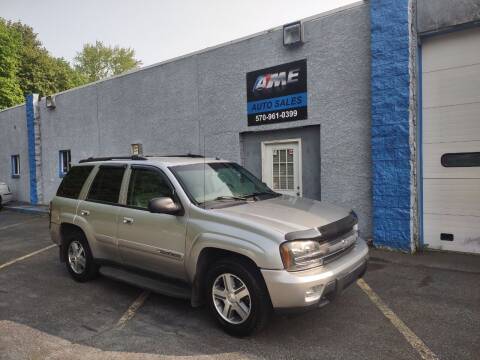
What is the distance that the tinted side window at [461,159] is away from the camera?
6688mm

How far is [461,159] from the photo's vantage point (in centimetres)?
682

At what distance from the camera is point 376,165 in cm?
719

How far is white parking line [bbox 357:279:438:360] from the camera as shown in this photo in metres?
3.39

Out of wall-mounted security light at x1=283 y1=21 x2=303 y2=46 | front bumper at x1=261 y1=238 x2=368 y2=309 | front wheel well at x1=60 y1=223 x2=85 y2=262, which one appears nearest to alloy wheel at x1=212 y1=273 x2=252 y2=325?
front bumper at x1=261 y1=238 x2=368 y2=309

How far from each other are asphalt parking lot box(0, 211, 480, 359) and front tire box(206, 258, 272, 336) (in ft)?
0.58

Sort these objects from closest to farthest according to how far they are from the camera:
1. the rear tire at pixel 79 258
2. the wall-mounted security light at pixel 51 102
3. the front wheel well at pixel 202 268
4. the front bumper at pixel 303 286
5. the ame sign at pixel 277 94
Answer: the front bumper at pixel 303 286
the front wheel well at pixel 202 268
the rear tire at pixel 79 258
the ame sign at pixel 277 94
the wall-mounted security light at pixel 51 102

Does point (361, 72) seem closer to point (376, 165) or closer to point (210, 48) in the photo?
point (376, 165)

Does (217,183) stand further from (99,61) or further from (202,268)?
(99,61)

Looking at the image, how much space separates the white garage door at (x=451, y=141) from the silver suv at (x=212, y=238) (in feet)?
11.5

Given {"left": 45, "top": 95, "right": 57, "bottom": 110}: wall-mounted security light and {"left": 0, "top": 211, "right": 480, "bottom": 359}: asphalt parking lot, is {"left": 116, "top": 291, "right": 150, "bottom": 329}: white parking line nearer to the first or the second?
{"left": 0, "top": 211, "right": 480, "bottom": 359}: asphalt parking lot

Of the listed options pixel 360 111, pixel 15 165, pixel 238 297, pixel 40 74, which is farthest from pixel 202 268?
pixel 40 74

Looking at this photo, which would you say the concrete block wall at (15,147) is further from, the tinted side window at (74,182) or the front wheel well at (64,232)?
the front wheel well at (64,232)

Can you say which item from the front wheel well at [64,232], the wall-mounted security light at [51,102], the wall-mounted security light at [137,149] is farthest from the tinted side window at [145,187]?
the wall-mounted security light at [51,102]

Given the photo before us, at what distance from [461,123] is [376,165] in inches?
64.4
